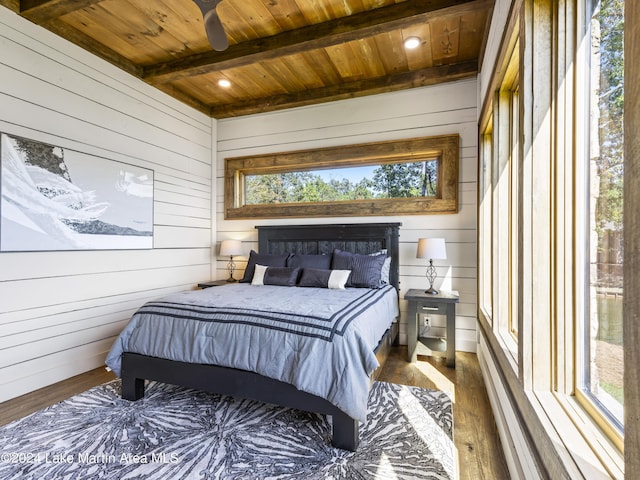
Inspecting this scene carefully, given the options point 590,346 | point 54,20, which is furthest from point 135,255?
point 590,346

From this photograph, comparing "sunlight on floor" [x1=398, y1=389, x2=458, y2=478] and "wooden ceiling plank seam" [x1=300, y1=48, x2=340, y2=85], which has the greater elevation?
"wooden ceiling plank seam" [x1=300, y1=48, x2=340, y2=85]

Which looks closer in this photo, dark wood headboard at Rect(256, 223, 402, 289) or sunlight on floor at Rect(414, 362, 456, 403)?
sunlight on floor at Rect(414, 362, 456, 403)

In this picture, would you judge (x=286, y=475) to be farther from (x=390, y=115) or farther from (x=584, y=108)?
(x=390, y=115)

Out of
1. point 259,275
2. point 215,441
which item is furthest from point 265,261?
point 215,441

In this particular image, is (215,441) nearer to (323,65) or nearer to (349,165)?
(349,165)

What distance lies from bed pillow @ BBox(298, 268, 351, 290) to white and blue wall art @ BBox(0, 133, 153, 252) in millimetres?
1809

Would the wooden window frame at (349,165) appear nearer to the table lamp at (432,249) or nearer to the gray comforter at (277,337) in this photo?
the table lamp at (432,249)

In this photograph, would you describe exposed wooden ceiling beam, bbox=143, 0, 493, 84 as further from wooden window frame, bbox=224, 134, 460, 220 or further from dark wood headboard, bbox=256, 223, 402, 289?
dark wood headboard, bbox=256, 223, 402, 289

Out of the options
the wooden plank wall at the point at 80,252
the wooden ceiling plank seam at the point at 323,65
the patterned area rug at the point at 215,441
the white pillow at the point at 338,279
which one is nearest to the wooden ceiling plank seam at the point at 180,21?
the wooden plank wall at the point at 80,252

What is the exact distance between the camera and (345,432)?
186 centimetres

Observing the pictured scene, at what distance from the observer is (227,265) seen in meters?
4.65

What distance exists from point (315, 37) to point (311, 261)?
221 centimetres

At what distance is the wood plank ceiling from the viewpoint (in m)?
2.68

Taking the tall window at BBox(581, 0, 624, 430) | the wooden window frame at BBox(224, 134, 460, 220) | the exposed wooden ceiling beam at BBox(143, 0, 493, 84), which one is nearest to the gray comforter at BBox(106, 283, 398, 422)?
the tall window at BBox(581, 0, 624, 430)
